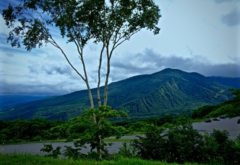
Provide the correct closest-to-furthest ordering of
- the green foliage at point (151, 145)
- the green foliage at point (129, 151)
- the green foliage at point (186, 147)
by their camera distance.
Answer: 1. the green foliage at point (186, 147)
2. the green foliage at point (151, 145)
3. the green foliage at point (129, 151)

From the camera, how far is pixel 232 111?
10.7 metres

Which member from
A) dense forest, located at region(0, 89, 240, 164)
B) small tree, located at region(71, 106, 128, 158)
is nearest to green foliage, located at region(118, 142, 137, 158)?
dense forest, located at region(0, 89, 240, 164)

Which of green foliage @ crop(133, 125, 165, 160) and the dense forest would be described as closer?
the dense forest

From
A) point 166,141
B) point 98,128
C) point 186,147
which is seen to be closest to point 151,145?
point 166,141

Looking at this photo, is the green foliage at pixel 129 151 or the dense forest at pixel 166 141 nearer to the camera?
the dense forest at pixel 166 141

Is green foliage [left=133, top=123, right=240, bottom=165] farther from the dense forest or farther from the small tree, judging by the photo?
the small tree

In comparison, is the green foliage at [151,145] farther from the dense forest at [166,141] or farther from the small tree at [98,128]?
the small tree at [98,128]

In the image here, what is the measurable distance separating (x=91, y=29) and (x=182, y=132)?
27.1ft

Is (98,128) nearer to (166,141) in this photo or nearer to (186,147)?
(166,141)

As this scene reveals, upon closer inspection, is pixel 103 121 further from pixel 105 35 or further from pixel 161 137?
pixel 105 35

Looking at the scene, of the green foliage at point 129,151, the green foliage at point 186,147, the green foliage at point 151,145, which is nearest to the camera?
the green foliage at point 186,147

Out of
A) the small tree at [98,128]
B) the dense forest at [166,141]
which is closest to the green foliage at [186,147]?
the dense forest at [166,141]

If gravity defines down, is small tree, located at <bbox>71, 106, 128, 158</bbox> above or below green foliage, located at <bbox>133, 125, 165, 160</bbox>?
above

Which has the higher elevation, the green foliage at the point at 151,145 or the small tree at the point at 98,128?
the small tree at the point at 98,128
